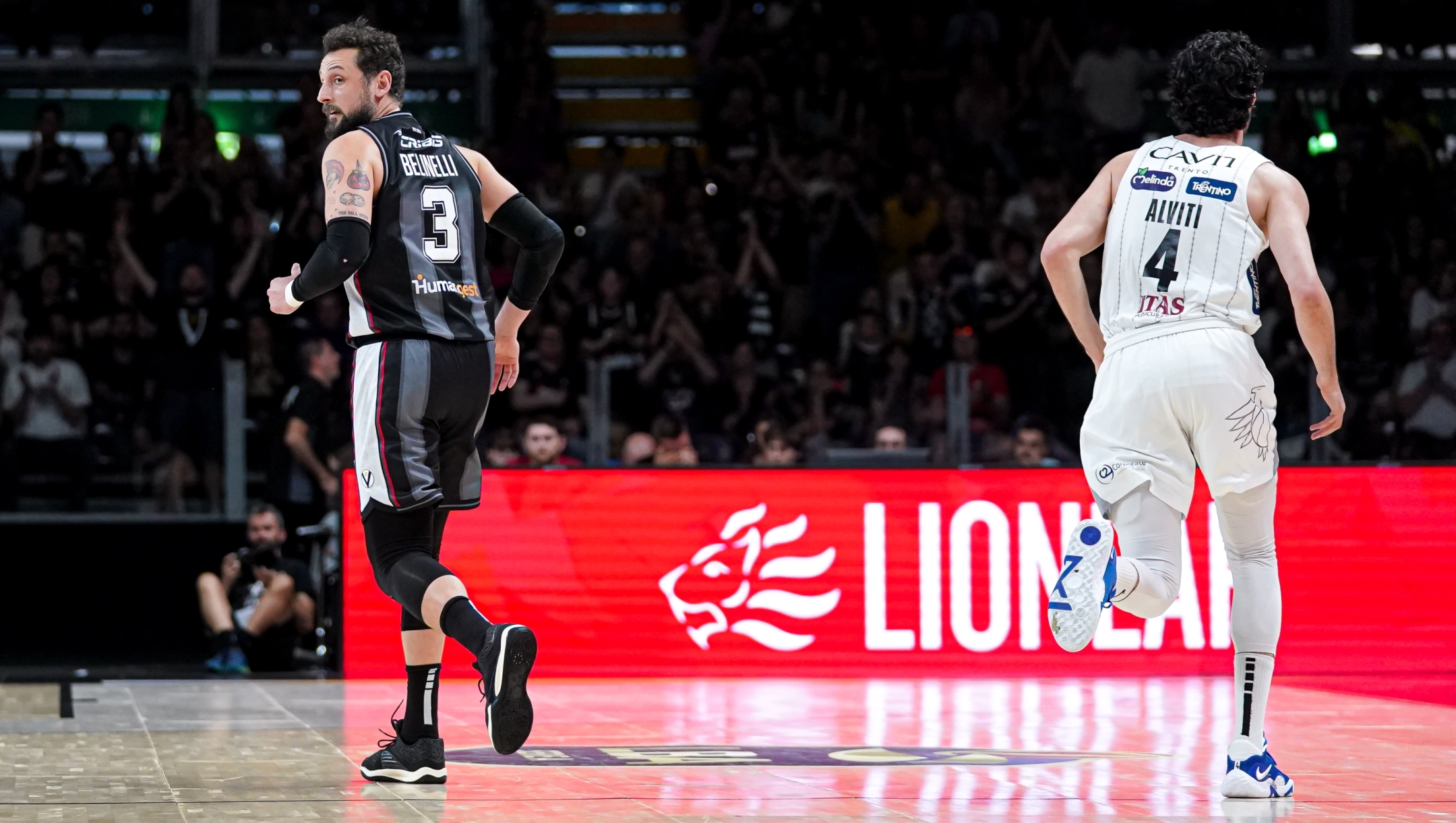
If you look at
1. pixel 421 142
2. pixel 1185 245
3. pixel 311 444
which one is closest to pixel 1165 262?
pixel 1185 245

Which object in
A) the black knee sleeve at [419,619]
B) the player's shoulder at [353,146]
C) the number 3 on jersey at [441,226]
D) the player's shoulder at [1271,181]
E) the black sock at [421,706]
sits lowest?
the black sock at [421,706]

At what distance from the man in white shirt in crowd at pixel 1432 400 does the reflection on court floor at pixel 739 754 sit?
16.0ft

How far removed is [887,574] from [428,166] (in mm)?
4328

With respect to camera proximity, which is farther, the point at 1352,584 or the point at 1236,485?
the point at 1352,584

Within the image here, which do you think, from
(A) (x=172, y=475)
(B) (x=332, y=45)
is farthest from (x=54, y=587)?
(B) (x=332, y=45)

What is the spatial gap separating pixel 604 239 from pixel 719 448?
281 cm

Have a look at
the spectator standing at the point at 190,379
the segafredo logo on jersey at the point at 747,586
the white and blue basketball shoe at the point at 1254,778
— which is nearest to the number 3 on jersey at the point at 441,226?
the white and blue basketball shoe at the point at 1254,778

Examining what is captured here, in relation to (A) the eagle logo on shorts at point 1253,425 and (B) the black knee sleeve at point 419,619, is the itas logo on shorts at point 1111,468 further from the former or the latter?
(B) the black knee sleeve at point 419,619

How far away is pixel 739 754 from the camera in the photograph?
5.72m

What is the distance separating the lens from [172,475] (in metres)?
10.4

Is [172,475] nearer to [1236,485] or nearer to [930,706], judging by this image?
[930,706]

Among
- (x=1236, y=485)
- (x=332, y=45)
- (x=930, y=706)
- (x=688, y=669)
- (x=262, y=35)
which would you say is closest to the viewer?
(x=1236, y=485)

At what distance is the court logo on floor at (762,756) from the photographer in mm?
5453

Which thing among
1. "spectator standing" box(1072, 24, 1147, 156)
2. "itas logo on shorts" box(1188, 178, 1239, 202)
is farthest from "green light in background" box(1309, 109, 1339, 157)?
"itas logo on shorts" box(1188, 178, 1239, 202)
